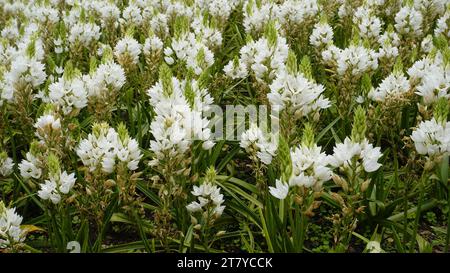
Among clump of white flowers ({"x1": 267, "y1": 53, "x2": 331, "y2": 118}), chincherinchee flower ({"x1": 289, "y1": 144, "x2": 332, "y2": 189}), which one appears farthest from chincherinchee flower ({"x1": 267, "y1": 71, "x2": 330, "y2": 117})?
chincherinchee flower ({"x1": 289, "y1": 144, "x2": 332, "y2": 189})

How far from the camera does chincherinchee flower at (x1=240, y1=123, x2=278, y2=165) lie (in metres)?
2.94

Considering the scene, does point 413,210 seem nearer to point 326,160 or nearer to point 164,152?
point 326,160

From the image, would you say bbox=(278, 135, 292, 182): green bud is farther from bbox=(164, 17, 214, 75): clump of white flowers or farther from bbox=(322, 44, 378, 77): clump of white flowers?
bbox=(164, 17, 214, 75): clump of white flowers

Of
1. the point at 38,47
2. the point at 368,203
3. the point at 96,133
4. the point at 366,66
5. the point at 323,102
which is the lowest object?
the point at 368,203

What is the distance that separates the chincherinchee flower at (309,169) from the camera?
2404mm

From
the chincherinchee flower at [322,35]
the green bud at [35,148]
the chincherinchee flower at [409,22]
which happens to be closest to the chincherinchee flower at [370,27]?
the chincherinchee flower at [409,22]

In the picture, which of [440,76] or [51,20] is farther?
[51,20]

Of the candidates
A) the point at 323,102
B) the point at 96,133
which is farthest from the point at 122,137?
the point at 323,102

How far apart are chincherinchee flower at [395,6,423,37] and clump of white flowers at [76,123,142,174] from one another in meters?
3.89

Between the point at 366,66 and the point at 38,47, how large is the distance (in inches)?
131

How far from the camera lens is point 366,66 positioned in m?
4.07

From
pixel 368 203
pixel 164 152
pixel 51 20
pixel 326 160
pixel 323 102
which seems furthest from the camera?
pixel 51 20

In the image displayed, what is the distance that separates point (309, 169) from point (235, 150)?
189 centimetres

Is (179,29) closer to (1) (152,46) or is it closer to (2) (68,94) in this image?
(1) (152,46)
